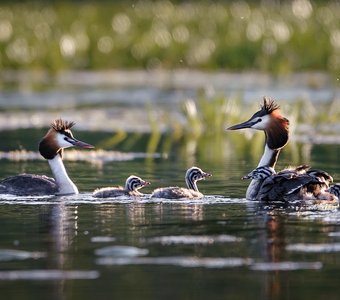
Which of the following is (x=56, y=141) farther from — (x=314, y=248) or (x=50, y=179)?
(x=314, y=248)

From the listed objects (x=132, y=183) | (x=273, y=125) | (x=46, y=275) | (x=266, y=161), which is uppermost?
(x=273, y=125)

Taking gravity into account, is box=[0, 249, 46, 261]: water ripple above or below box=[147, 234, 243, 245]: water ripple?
below

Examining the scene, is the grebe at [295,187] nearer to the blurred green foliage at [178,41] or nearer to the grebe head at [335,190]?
the grebe head at [335,190]

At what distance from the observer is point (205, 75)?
32.6 metres

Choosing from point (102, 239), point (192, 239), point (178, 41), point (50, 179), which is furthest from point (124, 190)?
point (178, 41)

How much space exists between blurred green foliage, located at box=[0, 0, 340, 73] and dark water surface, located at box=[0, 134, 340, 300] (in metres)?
17.8

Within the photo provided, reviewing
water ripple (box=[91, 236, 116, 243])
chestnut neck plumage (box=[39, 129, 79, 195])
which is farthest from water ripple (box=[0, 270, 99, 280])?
chestnut neck plumage (box=[39, 129, 79, 195])

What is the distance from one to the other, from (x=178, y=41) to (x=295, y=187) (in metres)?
22.3

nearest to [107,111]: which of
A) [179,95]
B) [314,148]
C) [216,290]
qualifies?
[179,95]

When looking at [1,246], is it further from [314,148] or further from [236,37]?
[236,37]

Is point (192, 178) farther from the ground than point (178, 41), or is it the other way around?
point (178, 41)

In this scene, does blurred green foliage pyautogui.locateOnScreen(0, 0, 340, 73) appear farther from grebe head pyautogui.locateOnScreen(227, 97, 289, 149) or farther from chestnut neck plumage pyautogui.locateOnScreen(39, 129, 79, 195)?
chestnut neck plumage pyautogui.locateOnScreen(39, 129, 79, 195)

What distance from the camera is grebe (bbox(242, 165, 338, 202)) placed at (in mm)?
13250

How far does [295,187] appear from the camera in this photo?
13.2 metres
